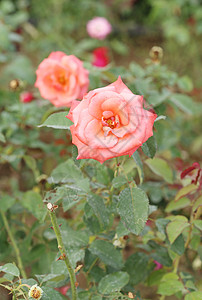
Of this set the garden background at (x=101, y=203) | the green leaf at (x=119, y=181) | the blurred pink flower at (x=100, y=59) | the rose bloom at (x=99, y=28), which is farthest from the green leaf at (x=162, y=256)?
the rose bloom at (x=99, y=28)

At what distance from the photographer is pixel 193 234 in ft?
2.60

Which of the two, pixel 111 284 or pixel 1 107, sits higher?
pixel 111 284

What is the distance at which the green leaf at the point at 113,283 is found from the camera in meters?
0.64

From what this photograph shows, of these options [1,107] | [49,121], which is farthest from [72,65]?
[1,107]

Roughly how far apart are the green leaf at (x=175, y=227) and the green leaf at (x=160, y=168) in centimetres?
15

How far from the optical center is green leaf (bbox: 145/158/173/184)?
32.4 inches

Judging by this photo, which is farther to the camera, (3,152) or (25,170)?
(25,170)

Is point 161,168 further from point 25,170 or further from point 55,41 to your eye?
point 55,41

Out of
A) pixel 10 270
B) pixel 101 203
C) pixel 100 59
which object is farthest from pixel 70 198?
pixel 100 59

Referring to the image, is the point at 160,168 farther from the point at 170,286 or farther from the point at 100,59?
the point at 100,59

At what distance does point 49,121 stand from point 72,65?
0.32 meters

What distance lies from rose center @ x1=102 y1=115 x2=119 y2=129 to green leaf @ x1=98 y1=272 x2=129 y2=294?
0.29m

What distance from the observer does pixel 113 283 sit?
0.66m

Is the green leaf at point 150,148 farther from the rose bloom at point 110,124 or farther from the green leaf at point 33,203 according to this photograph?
the green leaf at point 33,203
